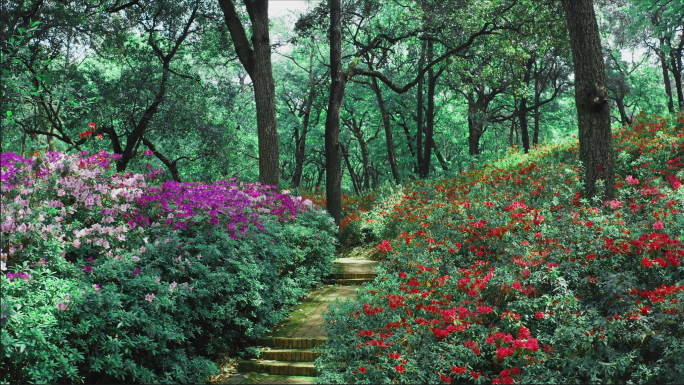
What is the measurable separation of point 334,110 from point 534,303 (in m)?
8.27

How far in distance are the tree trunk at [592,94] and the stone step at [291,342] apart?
4396 millimetres

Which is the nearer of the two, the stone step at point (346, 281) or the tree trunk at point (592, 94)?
the tree trunk at point (592, 94)

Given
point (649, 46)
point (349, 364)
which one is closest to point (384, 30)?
point (349, 364)

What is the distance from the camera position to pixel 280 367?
17.8 ft

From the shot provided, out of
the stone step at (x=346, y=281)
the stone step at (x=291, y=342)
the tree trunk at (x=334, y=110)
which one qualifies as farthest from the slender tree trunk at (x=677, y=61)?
the stone step at (x=291, y=342)

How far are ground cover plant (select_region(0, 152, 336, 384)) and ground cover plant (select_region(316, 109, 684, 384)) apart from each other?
4.85ft

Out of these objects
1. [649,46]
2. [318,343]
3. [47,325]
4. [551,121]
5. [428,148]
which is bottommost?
[318,343]

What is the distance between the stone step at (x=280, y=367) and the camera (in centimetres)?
532

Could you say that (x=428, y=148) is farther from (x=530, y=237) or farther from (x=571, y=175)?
(x=530, y=237)

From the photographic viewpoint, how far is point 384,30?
14117mm

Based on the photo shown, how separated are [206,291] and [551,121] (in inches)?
917

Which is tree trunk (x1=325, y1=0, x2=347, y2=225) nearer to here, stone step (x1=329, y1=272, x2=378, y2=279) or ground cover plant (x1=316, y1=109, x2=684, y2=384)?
stone step (x1=329, y1=272, x2=378, y2=279)

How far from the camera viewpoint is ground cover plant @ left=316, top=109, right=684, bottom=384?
3730mm

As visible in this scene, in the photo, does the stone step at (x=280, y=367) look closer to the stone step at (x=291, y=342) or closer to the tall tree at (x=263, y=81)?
the stone step at (x=291, y=342)
